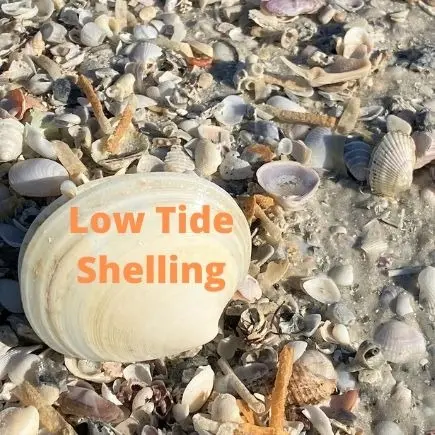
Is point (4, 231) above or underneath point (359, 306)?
above

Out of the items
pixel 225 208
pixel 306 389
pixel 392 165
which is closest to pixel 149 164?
pixel 225 208

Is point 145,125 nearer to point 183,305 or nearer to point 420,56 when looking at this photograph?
point 183,305

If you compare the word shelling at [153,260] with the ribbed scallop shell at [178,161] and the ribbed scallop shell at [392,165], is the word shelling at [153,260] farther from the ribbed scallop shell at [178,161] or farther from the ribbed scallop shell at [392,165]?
the ribbed scallop shell at [392,165]

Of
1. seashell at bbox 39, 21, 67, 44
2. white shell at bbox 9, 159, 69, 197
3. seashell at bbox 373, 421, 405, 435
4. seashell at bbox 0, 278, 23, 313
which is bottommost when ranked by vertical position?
seashell at bbox 373, 421, 405, 435

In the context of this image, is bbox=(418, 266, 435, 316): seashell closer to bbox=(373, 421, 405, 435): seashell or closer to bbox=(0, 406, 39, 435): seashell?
bbox=(373, 421, 405, 435): seashell

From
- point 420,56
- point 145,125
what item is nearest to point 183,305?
point 145,125

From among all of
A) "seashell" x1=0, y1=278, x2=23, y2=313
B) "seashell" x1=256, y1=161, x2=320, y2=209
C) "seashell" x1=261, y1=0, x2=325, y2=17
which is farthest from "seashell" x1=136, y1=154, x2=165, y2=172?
"seashell" x1=261, y1=0, x2=325, y2=17

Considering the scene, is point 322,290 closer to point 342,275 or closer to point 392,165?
point 342,275

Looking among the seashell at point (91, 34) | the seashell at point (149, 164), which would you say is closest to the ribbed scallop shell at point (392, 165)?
the seashell at point (149, 164)
